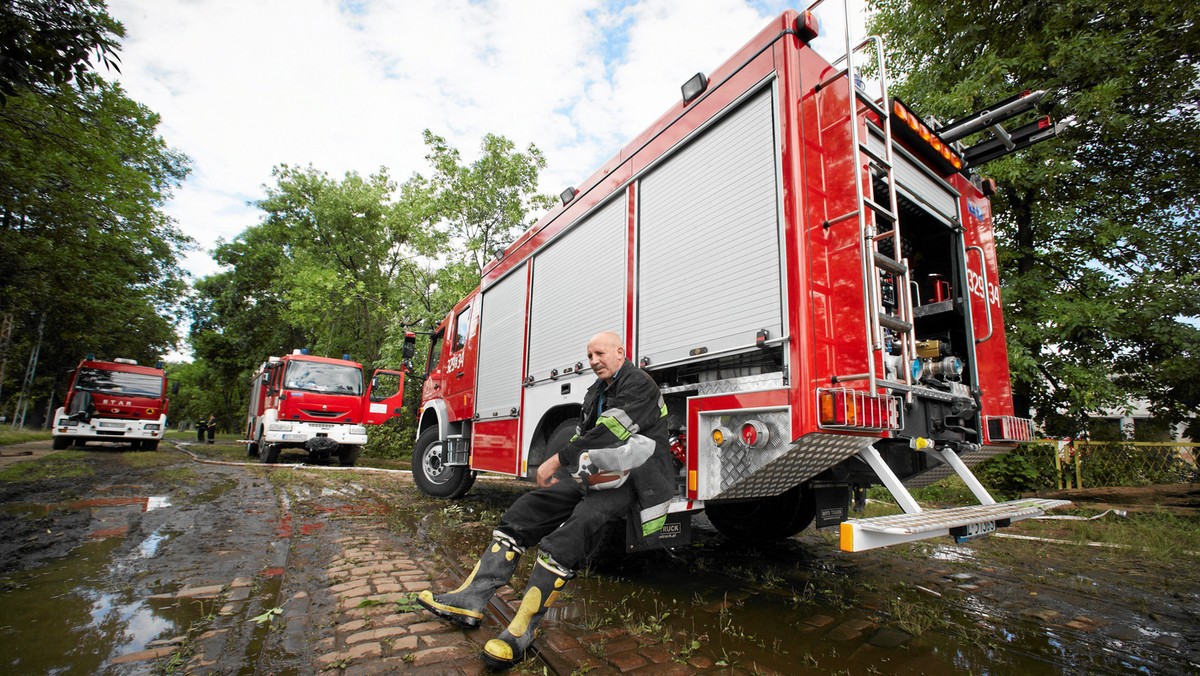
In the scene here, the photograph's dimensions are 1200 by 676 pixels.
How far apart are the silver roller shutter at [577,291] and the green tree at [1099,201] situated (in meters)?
6.83

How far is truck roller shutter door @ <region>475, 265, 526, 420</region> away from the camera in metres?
5.53

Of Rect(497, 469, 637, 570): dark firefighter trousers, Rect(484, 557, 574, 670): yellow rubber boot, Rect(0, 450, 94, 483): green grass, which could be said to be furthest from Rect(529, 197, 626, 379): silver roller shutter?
Rect(0, 450, 94, 483): green grass

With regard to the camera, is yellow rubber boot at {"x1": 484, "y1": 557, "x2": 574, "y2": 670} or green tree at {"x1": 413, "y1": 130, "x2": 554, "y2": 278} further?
green tree at {"x1": 413, "y1": 130, "x2": 554, "y2": 278}

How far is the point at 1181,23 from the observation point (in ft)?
25.3

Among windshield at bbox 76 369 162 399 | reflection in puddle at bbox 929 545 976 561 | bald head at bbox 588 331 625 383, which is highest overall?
windshield at bbox 76 369 162 399

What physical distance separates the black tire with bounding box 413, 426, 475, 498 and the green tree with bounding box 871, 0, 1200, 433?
25.8 feet

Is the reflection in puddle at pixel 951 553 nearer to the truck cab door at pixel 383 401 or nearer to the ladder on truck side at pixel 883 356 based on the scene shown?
the ladder on truck side at pixel 883 356

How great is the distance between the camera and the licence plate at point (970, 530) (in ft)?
8.25

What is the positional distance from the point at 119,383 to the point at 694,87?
17490mm

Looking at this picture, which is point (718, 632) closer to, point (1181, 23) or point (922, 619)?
point (922, 619)

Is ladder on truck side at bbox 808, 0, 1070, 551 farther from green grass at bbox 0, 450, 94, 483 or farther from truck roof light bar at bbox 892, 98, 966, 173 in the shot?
green grass at bbox 0, 450, 94, 483

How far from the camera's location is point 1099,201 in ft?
28.5

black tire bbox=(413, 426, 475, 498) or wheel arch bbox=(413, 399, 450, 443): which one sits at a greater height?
wheel arch bbox=(413, 399, 450, 443)

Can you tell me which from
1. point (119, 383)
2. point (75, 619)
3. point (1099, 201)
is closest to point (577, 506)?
point (75, 619)
